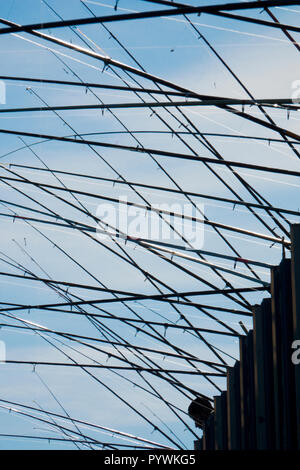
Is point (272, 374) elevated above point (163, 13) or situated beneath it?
situated beneath

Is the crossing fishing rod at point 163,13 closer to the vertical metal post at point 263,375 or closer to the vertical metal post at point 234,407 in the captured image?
the vertical metal post at point 263,375

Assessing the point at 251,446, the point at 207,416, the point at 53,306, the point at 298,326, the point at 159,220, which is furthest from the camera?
the point at 207,416

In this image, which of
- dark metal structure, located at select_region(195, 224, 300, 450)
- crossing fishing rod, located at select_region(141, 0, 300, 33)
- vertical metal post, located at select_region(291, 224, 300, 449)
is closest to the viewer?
crossing fishing rod, located at select_region(141, 0, 300, 33)

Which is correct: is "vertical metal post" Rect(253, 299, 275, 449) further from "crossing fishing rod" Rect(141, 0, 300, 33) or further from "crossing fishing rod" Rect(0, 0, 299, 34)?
"crossing fishing rod" Rect(0, 0, 299, 34)

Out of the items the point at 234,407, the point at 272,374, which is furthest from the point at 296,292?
the point at 234,407

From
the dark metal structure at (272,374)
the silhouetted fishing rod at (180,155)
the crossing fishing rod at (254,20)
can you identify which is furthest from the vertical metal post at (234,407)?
the crossing fishing rod at (254,20)

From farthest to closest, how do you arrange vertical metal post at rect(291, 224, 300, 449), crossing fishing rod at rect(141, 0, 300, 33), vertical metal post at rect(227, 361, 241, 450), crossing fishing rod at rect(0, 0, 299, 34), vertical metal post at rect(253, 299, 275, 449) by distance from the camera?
vertical metal post at rect(227, 361, 241, 450) → vertical metal post at rect(253, 299, 275, 449) → vertical metal post at rect(291, 224, 300, 449) → crossing fishing rod at rect(141, 0, 300, 33) → crossing fishing rod at rect(0, 0, 299, 34)

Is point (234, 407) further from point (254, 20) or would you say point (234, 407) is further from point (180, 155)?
point (254, 20)

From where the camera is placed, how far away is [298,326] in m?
5.53

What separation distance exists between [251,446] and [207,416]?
2.02m

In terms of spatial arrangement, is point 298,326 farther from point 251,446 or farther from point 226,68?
point 226,68

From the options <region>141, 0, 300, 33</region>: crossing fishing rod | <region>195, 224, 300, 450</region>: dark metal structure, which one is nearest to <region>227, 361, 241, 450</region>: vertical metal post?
<region>195, 224, 300, 450</region>: dark metal structure

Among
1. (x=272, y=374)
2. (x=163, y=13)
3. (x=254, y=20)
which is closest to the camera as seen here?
(x=163, y=13)
